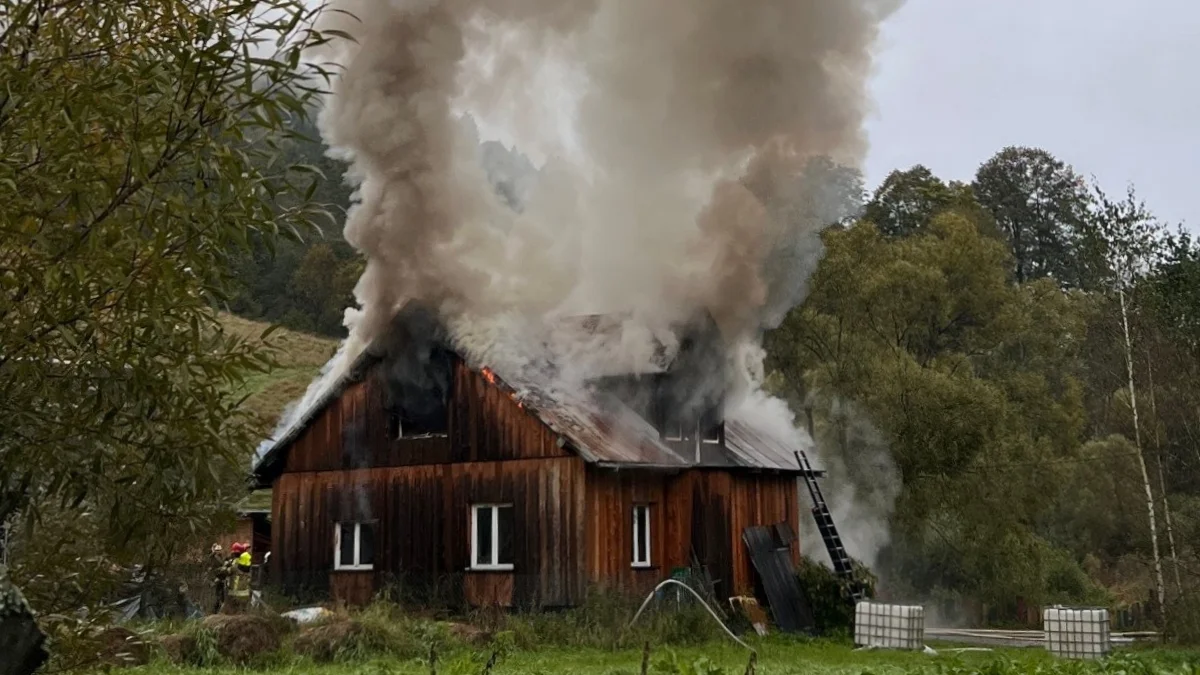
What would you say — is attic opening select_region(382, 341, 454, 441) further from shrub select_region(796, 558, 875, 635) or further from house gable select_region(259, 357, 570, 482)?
shrub select_region(796, 558, 875, 635)

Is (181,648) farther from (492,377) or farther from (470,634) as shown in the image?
(492,377)

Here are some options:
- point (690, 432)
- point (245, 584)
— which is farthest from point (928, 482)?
point (245, 584)

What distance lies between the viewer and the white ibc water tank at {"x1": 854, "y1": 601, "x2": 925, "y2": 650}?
68.2 feet

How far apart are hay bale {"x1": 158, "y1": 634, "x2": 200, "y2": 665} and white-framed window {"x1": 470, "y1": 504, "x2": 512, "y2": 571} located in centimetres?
681

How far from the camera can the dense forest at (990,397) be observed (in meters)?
28.5

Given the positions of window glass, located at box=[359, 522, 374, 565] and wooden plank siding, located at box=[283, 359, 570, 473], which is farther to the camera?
window glass, located at box=[359, 522, 374, 565]

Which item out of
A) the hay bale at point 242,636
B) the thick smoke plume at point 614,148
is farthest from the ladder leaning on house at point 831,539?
the hay bale at point 242,636

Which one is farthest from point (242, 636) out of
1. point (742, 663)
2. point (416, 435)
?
point (416, 435)

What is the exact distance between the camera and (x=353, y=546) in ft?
78.8

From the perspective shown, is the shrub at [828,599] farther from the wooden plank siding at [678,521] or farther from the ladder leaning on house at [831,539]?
the wooden plank siding at [678,521]

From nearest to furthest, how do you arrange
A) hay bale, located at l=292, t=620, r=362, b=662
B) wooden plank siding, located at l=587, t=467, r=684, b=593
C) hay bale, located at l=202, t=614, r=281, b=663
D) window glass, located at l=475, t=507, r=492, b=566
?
hay bale, located at l=202, t=614, r=281, b=663, hay bale, located at l=292, t=620, r=362, b=662, wooden plank siding, located at l=587, t=467, r=684, b=593, window glass, located at l=475, t=507, r=492, b=566

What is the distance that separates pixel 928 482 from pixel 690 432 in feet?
40.9

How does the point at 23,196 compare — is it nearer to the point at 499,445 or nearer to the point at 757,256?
the point at 499,445

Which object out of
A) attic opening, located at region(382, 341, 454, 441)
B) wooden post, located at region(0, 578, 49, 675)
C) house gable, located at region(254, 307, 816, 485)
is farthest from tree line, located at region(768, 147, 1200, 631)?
wooden post, located at region(0, 578, 49, 675)
